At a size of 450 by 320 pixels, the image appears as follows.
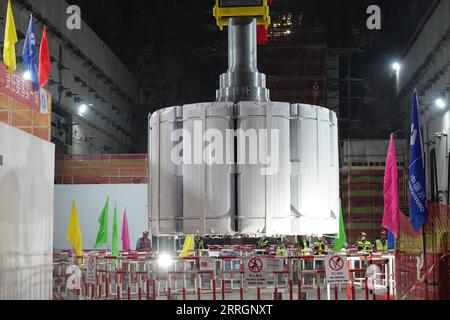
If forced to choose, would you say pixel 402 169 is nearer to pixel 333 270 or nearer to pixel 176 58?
pixel 176 58

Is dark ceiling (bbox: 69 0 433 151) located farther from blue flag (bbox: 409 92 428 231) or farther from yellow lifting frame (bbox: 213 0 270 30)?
yellow lifting frame (bbox: 213 0 270 30)

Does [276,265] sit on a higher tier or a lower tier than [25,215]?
lower

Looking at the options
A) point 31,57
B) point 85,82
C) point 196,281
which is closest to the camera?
point 31,57

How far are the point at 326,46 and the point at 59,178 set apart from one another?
88.7 ft

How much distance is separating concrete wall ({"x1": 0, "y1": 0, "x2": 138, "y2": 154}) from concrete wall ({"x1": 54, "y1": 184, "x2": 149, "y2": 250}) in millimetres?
7510

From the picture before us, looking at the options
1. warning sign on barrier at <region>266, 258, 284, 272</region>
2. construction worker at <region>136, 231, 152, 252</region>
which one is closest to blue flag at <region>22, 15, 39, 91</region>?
warning sign on barrier at <region>266, 258, 284, 272</region>

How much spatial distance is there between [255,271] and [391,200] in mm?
5454

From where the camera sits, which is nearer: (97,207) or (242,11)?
(242,11)

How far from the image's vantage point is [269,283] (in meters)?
31.2

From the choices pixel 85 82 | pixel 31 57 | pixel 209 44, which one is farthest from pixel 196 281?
pixel 209 44

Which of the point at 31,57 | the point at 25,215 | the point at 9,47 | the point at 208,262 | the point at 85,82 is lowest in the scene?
the point at 208,262

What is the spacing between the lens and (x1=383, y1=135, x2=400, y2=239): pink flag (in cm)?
2311

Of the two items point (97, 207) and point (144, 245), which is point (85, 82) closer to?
point (97, 207)

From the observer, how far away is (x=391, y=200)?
23625mm
